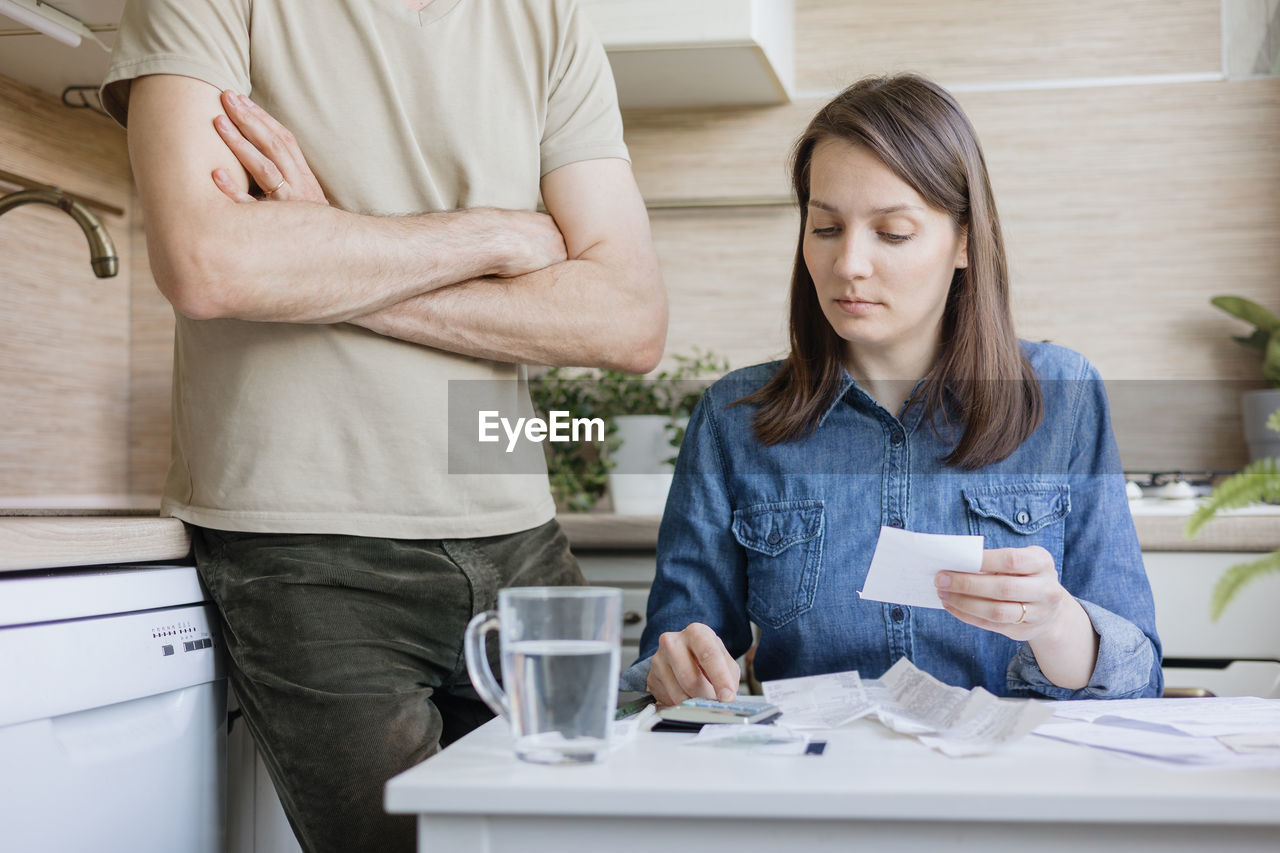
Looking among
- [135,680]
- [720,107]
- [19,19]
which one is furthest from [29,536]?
[720,107]

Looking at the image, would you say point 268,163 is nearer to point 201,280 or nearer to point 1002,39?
point 201,280

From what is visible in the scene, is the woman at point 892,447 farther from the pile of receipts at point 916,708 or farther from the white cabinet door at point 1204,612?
the white cabinet door at point 1204,612

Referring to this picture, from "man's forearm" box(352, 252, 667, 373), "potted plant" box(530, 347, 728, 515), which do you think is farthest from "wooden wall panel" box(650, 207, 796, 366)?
"man's forearm" box(352, 252, 667, 373)

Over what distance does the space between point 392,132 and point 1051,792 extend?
0.91 m

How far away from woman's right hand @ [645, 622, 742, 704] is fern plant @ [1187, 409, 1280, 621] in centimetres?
40

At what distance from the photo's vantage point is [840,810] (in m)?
0.57

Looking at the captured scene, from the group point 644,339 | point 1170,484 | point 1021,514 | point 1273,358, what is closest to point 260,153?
point 644,339

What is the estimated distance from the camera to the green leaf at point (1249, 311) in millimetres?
2211

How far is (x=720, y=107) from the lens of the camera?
247 cm

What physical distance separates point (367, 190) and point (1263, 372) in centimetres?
189

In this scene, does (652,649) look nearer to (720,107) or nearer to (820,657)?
(820,657)

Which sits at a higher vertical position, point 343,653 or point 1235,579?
point 1235,579

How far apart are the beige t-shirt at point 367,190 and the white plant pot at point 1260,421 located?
1556mm

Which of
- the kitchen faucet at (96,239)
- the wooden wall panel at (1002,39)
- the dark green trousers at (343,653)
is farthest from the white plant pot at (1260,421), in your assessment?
the kitchen faucet at (96,239)
